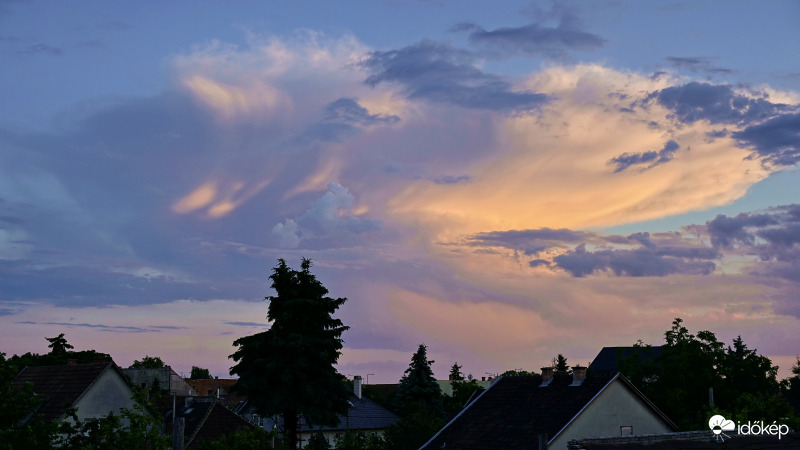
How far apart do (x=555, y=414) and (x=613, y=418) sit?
362 centimetres

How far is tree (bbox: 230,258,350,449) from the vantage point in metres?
52.5

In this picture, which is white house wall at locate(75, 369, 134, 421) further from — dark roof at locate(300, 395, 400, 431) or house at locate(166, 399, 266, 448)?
dark roof at locate(300, 395, 400, 431)

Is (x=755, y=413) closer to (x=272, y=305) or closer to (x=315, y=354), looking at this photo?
(x=315, y=354)

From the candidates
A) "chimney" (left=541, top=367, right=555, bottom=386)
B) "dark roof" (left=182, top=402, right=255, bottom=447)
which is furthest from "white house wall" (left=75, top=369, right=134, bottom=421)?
"chimney" (left=541, top=367, right=555, bottom=386)

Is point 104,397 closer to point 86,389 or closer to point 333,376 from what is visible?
point 86,389

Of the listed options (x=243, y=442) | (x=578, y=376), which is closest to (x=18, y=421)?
(x=243, y=442)

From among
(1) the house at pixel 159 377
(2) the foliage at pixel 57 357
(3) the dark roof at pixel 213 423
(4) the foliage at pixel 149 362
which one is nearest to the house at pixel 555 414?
(3) the dark roof at pixel 213 423

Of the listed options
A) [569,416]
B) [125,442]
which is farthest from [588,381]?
[125,442]

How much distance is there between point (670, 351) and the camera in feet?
209

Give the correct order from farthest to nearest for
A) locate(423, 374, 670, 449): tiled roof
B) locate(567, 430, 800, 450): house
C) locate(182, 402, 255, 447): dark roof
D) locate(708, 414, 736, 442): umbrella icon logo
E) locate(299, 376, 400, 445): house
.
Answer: locate(299, 376, 400, 445): house < locate(182, 402, 255, 447): dark roof < locate(423, 374, 670, 449): tiled roof < locate(708, 414, 736, 442): umbrella icon logo < locate(567, 430, 800, 450): house

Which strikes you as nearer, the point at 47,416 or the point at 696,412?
the point at 47,416

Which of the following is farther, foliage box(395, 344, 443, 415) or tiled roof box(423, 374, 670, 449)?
foliage box(395, 344, 443, 415)

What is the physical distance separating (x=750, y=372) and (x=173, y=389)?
93042mm

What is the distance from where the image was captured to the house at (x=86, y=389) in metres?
46.1
